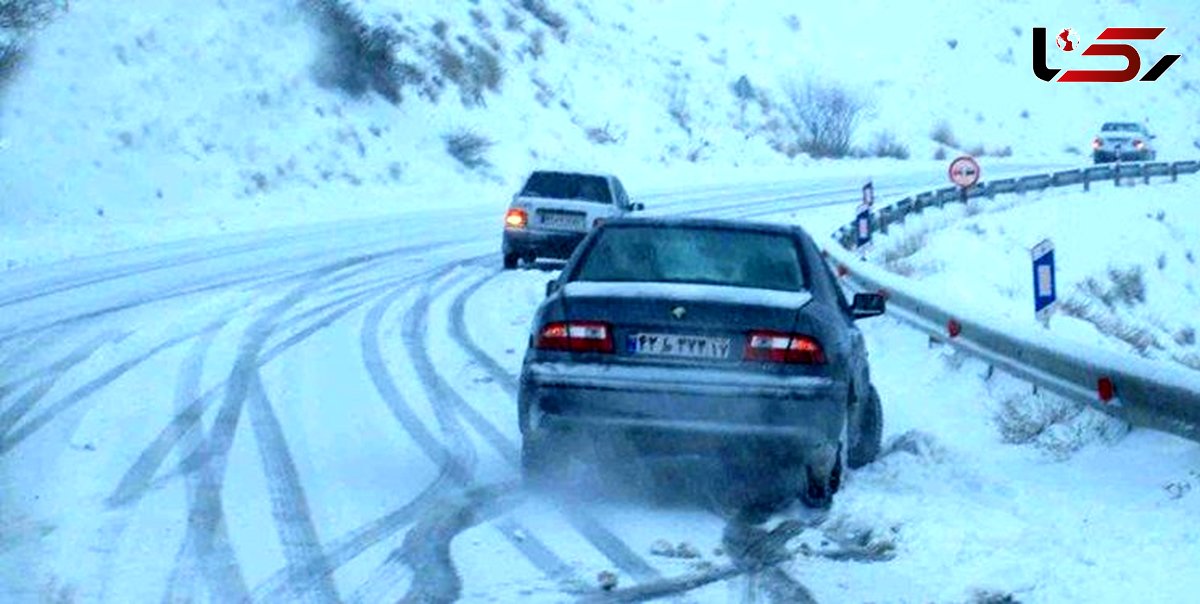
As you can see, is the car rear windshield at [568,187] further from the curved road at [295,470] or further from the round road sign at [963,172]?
the round road sign at [963,172]

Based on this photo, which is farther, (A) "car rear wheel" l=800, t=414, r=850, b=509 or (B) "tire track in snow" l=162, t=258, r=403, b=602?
(A) "car rear wheel" l=800, t=414, r=850, b=509

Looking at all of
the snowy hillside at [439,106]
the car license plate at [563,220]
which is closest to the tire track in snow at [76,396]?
the car license plate at [563,220]

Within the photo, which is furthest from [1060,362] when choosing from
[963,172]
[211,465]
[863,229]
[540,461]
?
[963,172]

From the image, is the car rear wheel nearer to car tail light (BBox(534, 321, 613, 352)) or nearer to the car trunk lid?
the car trunk lid

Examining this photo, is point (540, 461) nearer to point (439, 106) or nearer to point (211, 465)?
point (211, 465)

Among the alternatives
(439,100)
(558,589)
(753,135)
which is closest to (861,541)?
(558,589)

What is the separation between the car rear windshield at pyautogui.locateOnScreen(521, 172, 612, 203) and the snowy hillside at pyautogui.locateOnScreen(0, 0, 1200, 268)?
18.4 feet

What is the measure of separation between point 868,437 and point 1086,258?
79.2 ft

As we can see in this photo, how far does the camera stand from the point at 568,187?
26.5 metres

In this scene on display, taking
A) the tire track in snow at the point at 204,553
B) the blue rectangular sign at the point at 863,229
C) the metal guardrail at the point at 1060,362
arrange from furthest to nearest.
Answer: the blue rectangular sign at the point at 863,229 < the metal guardrail at the point at 1060,362 < the tire track in snow at the point at 204,553

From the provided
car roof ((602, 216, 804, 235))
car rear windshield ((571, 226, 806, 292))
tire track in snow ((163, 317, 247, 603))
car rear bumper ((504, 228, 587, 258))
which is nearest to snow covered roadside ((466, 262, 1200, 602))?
car rear windshield ((571, 226, 806, 292))

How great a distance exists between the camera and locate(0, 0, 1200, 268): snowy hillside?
33.6 metres

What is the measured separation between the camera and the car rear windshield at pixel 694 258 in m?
10.3

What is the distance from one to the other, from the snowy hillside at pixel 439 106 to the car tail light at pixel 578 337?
16.2m
